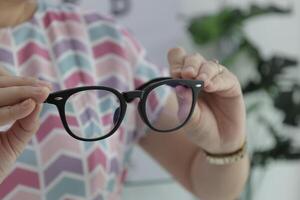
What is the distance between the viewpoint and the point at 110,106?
72 centimetres

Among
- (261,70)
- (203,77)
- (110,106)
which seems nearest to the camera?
(203,77)

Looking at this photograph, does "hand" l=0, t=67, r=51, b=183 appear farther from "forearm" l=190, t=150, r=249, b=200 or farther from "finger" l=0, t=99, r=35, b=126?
"forearm" l=190, t=150, r=249, b=200

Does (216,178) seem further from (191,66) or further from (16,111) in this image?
(16,111)

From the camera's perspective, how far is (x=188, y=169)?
0.84 m

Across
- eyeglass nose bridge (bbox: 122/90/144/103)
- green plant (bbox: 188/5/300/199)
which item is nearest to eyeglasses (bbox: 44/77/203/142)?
eyeglass nose bridge (bbox: 122/90/144/103)

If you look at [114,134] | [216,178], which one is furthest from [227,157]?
[114,134]

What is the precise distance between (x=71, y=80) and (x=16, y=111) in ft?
0.86

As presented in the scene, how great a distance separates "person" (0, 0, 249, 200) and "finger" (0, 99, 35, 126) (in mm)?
130

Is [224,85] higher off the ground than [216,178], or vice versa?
[224,85]

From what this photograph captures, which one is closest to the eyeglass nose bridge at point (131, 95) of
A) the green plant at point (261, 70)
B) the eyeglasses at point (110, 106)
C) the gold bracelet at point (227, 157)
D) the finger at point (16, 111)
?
the eyeglasses at point (110, 106)

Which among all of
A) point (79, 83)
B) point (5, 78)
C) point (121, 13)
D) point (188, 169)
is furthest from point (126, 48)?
point (121, 13)

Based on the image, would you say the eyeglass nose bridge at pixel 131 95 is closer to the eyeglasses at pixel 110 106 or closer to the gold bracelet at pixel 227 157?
the eyeglasses at pixel 110 106

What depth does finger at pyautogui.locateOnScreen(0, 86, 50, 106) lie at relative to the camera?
0.49 metres

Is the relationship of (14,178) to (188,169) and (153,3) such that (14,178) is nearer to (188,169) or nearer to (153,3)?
(188,169)
